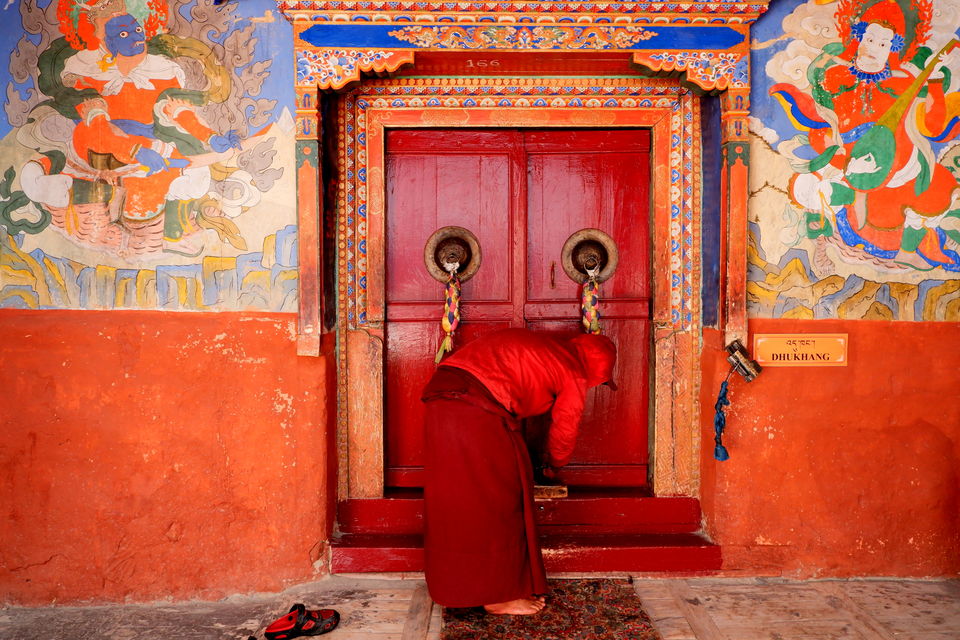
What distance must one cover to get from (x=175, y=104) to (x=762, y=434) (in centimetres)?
340

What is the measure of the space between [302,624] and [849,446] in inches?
111

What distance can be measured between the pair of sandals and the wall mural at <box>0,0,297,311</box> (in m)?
1.44

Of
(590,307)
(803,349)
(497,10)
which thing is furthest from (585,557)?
(497,10)

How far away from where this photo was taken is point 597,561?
10.9 ft

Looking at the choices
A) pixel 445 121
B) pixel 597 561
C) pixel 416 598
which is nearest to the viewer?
pixel 416 598

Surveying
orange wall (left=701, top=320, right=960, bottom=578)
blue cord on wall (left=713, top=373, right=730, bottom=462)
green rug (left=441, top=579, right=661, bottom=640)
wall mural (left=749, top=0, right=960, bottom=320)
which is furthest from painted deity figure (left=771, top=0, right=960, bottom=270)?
green rug (left=441, top=579, right=661, bottom=640)

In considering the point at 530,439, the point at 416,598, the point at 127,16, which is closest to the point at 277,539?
the point at 416,598

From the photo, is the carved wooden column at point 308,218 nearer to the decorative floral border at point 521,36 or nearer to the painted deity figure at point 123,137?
the painted deity figure at point 123,137

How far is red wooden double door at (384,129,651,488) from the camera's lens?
3.67 meters

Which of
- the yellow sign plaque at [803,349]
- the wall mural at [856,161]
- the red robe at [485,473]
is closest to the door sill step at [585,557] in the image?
the red robe at [485,473]

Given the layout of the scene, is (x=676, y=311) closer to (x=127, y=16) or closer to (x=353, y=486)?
(x=353, y=486)

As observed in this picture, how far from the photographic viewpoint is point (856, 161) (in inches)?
128

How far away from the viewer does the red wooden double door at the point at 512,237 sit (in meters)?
3.67

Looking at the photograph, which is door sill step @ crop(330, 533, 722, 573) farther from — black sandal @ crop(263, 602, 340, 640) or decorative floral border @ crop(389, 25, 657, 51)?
decorative floral border @ crop(389, 25, 657, 51)
